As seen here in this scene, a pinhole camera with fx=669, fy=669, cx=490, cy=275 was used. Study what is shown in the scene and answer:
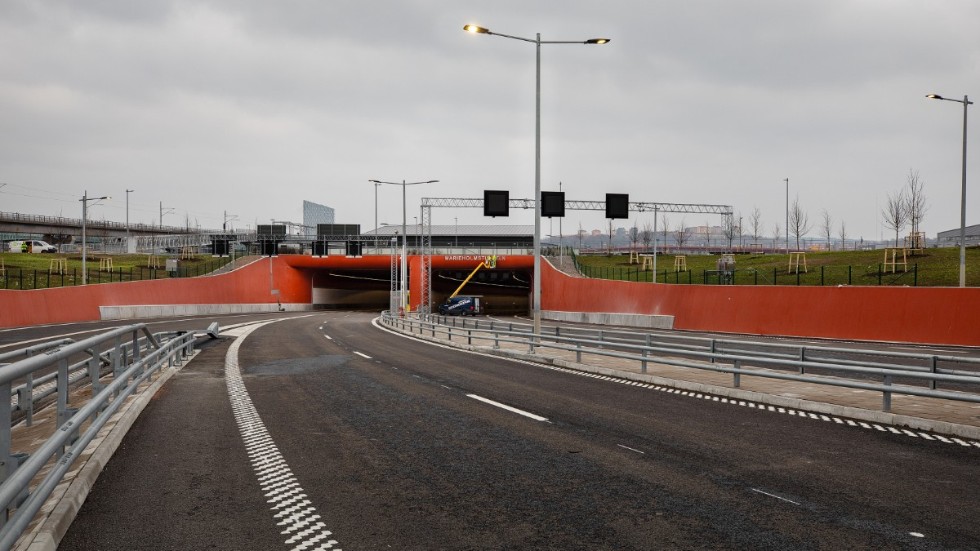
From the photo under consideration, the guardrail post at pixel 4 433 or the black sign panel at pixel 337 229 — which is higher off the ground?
the black sign panel at pixel 337 229

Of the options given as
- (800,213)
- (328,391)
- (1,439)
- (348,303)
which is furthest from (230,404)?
(800,213)

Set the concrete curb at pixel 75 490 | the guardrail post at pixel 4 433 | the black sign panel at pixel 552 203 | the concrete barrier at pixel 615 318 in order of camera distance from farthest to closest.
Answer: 1. the concrete barrier at pixel 615 318
2. the black sign panel at pixel 552 203
3. the concrete curb at pixel 75 490
4. the guardrail post at pixel 4 433

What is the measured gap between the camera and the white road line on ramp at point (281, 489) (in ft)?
18.1

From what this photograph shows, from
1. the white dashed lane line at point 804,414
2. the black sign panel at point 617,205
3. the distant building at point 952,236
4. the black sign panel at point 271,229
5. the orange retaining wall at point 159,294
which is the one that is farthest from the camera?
the distant building at point 952,236

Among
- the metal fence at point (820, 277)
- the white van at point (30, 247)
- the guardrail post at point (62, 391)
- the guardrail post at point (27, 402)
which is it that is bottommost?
the guardrail post at point (27, 402)

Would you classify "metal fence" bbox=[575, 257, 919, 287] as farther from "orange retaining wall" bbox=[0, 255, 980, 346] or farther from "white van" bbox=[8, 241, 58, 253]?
"white van" bbox=[8, 241, 58, 253]

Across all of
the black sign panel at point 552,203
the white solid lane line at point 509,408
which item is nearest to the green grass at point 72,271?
the black sign panel at point 552,203

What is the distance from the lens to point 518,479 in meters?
7.25

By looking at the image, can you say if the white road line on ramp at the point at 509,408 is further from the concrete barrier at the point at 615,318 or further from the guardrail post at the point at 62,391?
the concrete barrier at the point at 615,318

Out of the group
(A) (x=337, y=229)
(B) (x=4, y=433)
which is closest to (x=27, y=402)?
(B) (x=4, y=433)

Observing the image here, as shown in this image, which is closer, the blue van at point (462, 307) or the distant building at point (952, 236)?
the blue van at point (462, 307)

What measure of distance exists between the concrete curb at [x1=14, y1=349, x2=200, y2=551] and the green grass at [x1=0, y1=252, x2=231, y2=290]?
1507 inches

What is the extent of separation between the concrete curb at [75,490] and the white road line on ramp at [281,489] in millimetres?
1573

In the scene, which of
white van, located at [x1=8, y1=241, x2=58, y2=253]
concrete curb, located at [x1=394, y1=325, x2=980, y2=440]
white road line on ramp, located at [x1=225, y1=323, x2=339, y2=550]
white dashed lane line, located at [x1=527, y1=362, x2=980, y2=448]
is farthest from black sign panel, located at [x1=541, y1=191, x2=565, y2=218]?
white van, located at [x1=8, y1=241, x2=58, y2=253]
